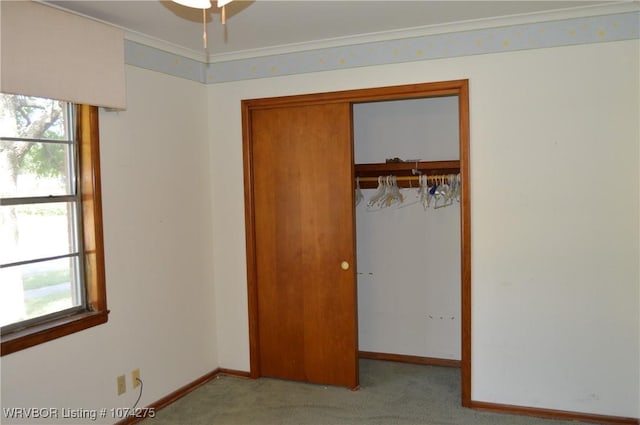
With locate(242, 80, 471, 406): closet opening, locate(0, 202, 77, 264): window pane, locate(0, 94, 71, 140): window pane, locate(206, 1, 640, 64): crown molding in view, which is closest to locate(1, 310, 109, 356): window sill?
locate(0, 202, 77, 264): window pane

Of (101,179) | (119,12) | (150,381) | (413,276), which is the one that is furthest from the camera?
(413,276)

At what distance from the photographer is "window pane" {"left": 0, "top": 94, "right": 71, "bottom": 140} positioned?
2.54m

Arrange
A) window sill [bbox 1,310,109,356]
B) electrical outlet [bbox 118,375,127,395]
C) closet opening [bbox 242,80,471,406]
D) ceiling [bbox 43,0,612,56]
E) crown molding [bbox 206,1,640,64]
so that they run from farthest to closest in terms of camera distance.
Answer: closet opening [bbox 242,80,471,406], electrical outlet [bbox 118,375,127,395], crown molding [bbox 206,1,640,64], ceiling [bbox 43,0,612,56], window sill [bbox 1,310,109,356]

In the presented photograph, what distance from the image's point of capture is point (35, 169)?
269cm

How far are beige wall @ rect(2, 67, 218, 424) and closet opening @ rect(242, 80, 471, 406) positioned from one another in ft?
1.24

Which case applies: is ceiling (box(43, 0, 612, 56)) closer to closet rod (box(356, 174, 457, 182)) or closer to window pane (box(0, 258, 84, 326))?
closet rod (box(356, 174, 457, 182))

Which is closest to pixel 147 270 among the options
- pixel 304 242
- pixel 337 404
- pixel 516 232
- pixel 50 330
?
pixel 50 330

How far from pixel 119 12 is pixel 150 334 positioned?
1.94m

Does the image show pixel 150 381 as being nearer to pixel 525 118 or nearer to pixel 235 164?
pixel 235 164

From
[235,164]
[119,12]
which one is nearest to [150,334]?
[235,164]

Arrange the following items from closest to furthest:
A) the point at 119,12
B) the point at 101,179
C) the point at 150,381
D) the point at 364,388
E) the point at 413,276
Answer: the point at 119,12, the point at 101,179, the point at 150,381, the point at 364,388, the point at 413,276

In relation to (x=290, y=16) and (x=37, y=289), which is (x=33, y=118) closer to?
(x=37, y=289)

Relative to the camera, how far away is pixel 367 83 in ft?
11.4

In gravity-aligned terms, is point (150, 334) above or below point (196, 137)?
below
